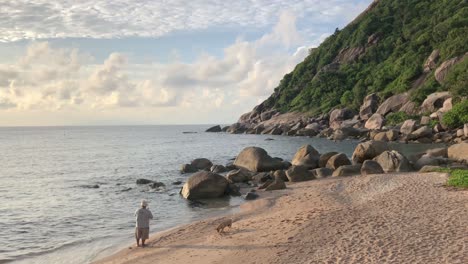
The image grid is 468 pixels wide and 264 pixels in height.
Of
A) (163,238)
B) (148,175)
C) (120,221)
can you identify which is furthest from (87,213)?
(148,175)

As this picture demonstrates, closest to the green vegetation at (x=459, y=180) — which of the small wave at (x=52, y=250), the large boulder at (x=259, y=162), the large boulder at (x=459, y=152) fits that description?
the large boulder at (x=459, y=152)

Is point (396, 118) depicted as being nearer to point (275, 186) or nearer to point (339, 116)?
point (339, 116)

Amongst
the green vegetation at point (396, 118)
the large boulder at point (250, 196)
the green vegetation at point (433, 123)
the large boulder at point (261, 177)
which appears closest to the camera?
the large boulder at point (250, 196)

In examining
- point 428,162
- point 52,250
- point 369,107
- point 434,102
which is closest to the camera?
point 52,250

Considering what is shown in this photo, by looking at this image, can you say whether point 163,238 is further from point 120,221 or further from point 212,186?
point 212,186

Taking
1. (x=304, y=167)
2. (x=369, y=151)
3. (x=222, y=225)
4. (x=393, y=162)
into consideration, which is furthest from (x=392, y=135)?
(x=222, y=225)

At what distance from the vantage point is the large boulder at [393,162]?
90.5 ft

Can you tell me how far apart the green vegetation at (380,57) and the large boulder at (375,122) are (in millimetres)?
6783

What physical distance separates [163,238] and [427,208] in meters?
10.0

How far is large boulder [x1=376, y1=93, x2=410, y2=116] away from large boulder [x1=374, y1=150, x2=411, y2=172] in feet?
152

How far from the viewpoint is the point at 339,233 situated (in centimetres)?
1357

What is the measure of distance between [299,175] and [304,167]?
998 millimetres

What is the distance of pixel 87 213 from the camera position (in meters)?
23.4

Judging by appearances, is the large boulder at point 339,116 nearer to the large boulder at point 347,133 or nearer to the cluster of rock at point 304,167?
the large boulder at point 347,133
